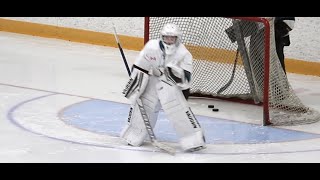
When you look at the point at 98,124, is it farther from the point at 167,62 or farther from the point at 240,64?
the point at 240,64

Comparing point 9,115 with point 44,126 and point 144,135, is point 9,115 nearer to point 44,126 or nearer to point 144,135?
point 44,126

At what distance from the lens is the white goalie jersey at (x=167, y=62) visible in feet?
15.4

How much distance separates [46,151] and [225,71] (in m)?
2.50

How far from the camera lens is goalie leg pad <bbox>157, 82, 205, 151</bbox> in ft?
15.5

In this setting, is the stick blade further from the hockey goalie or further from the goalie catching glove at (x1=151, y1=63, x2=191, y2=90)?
the goalie catching glove at (x1=151, y1=63, x2=191, y2=90)

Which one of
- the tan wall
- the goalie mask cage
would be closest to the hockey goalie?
the goalie mask cage

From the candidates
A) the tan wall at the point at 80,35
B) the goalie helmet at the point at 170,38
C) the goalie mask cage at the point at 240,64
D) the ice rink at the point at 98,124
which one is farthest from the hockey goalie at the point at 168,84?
the tan wall at the point at 80,35

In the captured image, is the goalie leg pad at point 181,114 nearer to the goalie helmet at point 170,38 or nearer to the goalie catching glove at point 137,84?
the goalie catching glove at point 137,84

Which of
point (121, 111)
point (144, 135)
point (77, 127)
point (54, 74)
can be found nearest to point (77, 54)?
point (54, 74)

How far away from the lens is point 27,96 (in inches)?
256

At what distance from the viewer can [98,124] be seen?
18.2 feet

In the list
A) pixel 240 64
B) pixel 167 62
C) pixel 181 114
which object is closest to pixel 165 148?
pixel 181 114

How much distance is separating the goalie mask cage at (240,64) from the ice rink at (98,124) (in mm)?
142

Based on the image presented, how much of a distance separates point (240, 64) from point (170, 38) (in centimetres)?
200
